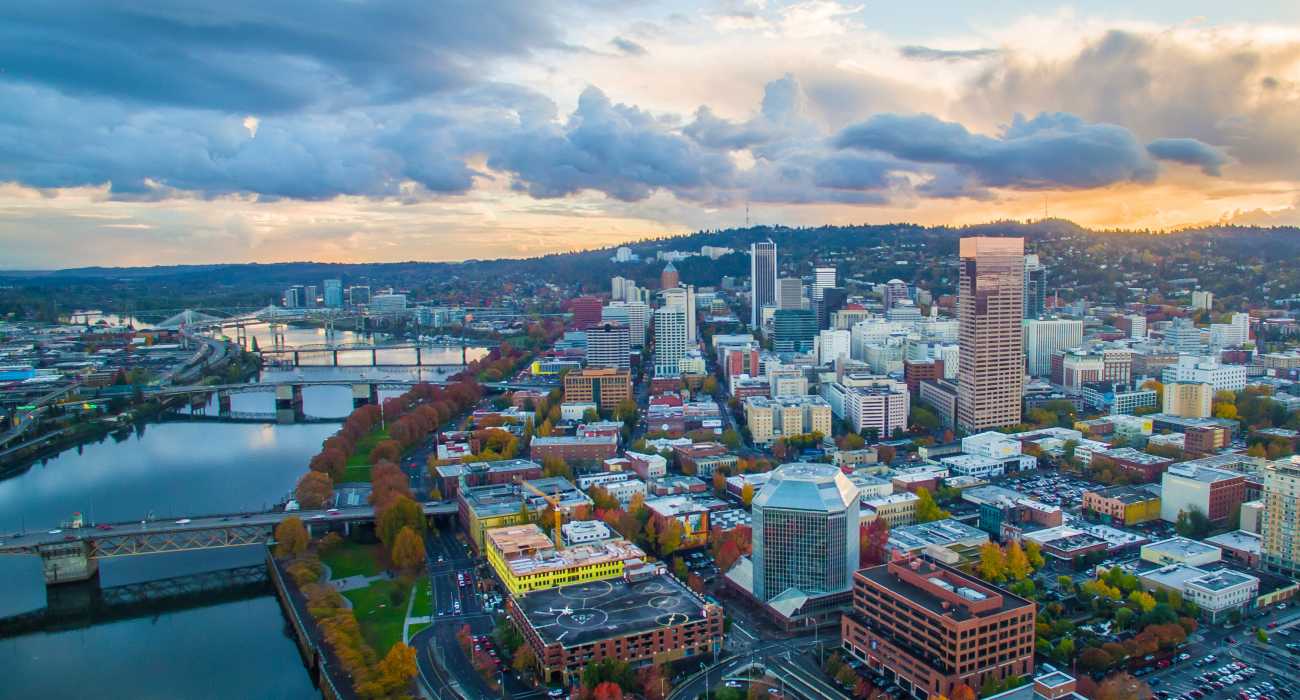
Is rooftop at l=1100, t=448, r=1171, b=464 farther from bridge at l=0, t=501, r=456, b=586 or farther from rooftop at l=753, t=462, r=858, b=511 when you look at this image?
bridge at l=0, t=501, r=456, b=586

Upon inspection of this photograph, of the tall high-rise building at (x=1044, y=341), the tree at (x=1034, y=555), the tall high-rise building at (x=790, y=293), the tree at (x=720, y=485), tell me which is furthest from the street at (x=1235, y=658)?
the tall high-rise building at (x=790, y=293)

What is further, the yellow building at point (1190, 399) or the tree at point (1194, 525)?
the yellow building at point (1190, 399)

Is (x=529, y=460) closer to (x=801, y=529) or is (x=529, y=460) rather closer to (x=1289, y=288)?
(x=801, y=529)

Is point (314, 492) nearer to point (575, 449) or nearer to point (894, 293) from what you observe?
point (575, 449)

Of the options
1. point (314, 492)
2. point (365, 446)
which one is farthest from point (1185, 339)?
point (314, 492)

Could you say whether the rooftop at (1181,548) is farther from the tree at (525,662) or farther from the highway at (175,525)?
the highway at (175,525)

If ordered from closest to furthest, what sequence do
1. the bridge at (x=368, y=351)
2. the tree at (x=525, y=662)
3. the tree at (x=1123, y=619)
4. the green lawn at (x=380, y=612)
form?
the tree at (x=525, y=662), the tree at (x=1123, y=619), the green lawn at (x=380, y=612), the bridge at (x=368, y=351)

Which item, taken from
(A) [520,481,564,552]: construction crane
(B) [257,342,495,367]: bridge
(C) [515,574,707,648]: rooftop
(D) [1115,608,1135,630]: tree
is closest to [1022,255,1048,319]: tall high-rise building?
(B) [257,342,495,367]: bridge
